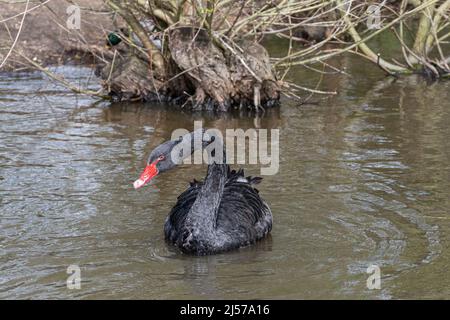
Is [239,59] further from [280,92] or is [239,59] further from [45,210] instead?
[45,210]

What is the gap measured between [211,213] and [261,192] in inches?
60.0

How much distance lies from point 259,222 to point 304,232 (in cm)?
36

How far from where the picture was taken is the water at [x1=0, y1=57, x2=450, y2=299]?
570cm

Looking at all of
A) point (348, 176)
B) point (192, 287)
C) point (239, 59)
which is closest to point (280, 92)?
point (239, 59)

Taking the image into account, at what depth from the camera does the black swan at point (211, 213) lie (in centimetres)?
611

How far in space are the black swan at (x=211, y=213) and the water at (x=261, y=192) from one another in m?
0.10

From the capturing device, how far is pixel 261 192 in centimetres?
779

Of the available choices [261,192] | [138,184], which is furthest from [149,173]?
[261,192]

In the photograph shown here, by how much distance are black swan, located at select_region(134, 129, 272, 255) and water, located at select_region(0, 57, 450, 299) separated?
0.33 feet

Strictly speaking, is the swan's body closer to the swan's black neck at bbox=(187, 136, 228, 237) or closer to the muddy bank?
the swan's black neck at bbox=(187, 136, 228, 237)

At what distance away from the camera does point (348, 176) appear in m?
8.11

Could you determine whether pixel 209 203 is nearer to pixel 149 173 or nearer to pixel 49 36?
pixel 149 173

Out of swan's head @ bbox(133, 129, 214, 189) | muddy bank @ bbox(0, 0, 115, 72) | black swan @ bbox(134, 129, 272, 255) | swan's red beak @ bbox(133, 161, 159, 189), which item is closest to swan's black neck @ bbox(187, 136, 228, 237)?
black swan @ bbox(134, 129, 272, 255)

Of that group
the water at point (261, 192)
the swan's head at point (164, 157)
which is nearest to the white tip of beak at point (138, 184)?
the swan's head at point (164, 157)
